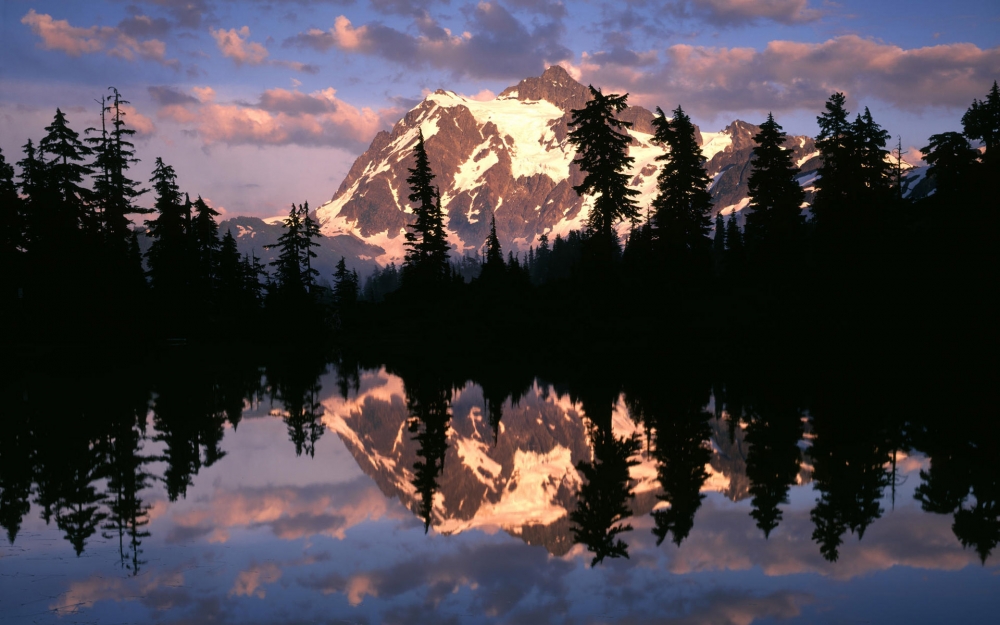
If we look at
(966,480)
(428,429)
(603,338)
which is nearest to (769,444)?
(966,480)

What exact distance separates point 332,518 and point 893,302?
35.8 meters

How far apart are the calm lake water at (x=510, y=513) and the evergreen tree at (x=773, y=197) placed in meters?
30.7

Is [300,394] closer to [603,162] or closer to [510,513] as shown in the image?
[510,513]

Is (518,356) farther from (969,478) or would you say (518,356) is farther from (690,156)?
(969,478)

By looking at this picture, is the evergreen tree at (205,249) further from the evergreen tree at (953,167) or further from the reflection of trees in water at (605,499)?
the reflection of trees in water at (605,499)

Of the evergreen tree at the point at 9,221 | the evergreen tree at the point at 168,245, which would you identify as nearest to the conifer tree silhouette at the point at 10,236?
the evergreen tree at the point at 9,221

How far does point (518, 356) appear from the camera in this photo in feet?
136

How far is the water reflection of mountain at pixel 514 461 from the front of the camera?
12.2 m

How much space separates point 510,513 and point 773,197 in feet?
148

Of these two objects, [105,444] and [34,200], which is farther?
[34,200]

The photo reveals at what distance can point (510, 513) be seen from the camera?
496 inches

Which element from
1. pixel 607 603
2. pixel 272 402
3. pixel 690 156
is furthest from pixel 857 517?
pixel 690 156

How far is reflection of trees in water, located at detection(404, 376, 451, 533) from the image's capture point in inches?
523

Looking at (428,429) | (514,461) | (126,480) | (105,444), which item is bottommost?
(514,461)
